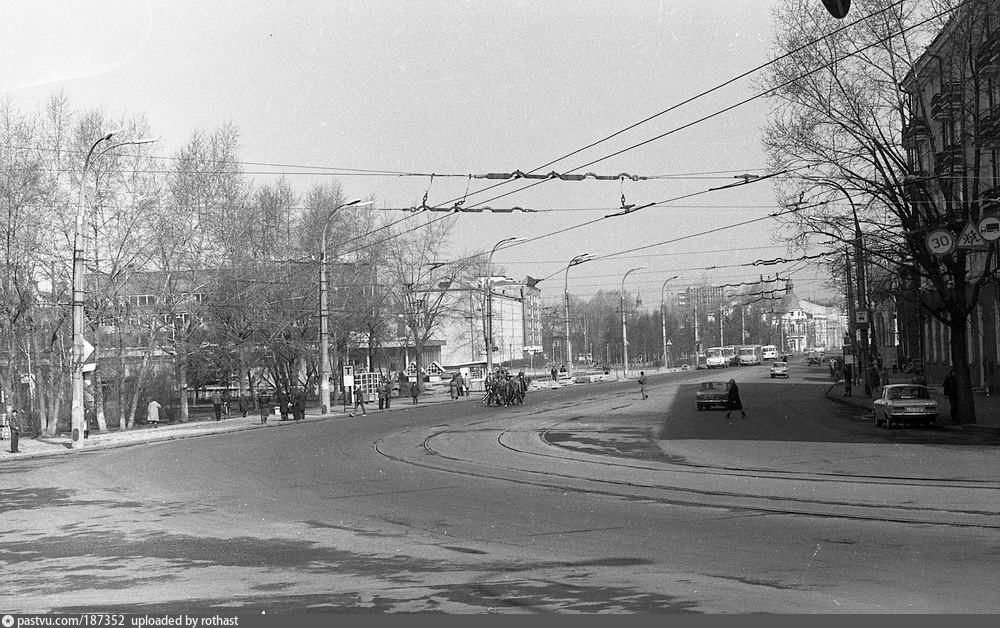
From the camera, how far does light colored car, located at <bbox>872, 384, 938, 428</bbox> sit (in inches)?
1222

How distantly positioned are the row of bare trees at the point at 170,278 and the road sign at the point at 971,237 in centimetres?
2423

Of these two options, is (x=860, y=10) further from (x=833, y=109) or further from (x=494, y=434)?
(x=494, y=434)

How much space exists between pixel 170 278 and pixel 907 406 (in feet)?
111

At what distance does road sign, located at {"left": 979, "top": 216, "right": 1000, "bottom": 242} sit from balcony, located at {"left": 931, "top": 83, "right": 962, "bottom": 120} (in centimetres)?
542

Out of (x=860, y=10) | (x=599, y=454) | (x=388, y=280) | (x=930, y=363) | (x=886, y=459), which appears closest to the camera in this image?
(x=886, y=459)

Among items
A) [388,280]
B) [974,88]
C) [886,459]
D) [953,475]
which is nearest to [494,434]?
[886,459]

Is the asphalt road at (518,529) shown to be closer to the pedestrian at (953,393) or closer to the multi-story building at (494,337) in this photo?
the pedestrian at (953,393)

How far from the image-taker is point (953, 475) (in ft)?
57.6

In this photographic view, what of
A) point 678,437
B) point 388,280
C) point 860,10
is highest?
point 860,10

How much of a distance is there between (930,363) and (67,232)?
51.2 meters

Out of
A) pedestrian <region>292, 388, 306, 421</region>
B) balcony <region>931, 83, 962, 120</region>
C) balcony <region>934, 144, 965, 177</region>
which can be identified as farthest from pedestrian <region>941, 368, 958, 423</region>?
pedestrian <region>292, 388, 306, 421</region>

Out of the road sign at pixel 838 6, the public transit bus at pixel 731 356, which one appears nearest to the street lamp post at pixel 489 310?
the road sign at pixel 838 6

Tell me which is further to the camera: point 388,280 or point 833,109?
point 388,280

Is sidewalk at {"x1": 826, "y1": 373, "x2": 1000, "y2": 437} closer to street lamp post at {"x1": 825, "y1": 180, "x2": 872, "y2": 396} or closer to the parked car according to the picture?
street lamp post at {"x1": 825, "y1": 180, "x2": 872, "y2": 396}
